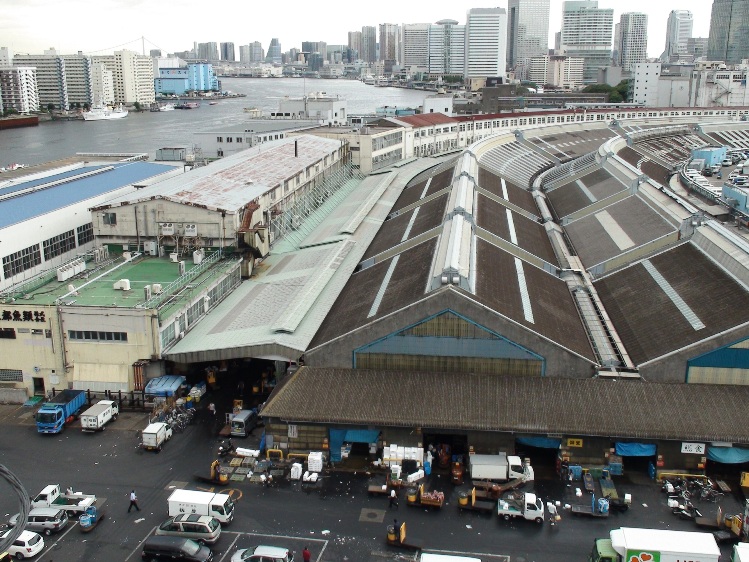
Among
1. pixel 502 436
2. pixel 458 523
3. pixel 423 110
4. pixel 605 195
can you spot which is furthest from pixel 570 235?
pixel 423 110

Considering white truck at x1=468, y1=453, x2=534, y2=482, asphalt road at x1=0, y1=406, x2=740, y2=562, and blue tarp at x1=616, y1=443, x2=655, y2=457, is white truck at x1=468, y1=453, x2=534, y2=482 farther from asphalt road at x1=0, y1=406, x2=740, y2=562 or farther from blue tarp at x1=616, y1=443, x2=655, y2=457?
blue tarp at x1=616, y1=443, x2=655, y2=457

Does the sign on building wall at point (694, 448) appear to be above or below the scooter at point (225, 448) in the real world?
above

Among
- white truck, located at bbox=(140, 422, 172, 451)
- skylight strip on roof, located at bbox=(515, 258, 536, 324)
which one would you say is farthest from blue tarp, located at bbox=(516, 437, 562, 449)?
white truck, located at bbox=(140, 422, 172, 451)

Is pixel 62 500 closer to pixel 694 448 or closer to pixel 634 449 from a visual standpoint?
pixel 634 449

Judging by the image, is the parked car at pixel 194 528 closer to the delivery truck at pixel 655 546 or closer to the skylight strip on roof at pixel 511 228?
the delivery truck at pixel 655 546

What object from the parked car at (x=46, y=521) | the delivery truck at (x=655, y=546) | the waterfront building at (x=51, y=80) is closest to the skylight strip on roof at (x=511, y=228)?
the delivery truck at (x=655, y=546)

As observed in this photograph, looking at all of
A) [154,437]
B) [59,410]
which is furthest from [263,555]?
[59,410]
